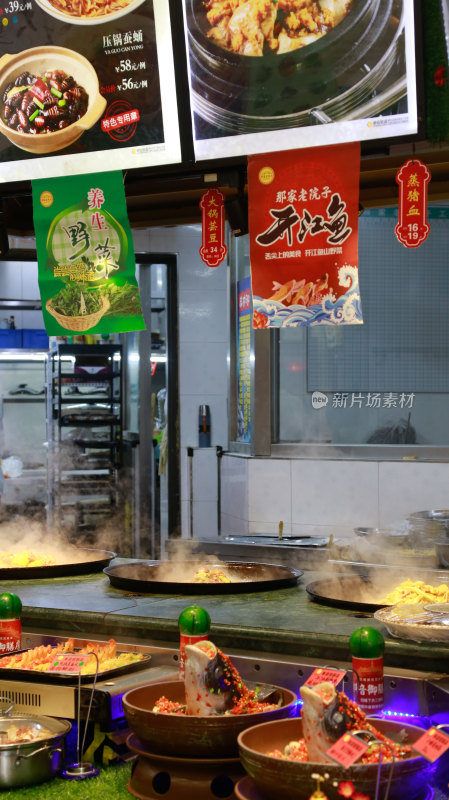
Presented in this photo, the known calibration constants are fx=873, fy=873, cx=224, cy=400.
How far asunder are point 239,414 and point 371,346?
1.19 meters

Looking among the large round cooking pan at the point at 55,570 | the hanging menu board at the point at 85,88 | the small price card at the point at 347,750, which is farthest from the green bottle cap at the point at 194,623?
the hanging menu board at the point at 85,88

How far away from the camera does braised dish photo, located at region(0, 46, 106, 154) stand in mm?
3785

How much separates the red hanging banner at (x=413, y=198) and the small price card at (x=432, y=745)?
90.9 inches

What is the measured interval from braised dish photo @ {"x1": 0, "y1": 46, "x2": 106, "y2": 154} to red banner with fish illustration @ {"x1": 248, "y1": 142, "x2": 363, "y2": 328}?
82 cm

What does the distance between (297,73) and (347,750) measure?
2707 millimetres

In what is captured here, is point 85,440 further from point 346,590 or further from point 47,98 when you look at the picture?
point 346,590

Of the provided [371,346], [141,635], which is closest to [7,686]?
[141,635]

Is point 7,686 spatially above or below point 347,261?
below

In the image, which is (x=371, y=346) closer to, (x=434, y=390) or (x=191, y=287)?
(x=434, y=390)

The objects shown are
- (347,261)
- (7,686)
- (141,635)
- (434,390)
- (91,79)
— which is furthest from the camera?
(434,390)

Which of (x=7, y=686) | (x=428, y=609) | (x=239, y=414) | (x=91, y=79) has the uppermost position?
(x=91, y=79)

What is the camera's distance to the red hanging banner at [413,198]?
338 centimetres

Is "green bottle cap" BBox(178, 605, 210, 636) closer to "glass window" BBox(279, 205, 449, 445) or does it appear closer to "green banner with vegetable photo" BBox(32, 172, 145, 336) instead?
"green banner with vegetable photo" BBox(32, 172, 145, 336)

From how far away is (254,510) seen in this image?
6.07 meters
